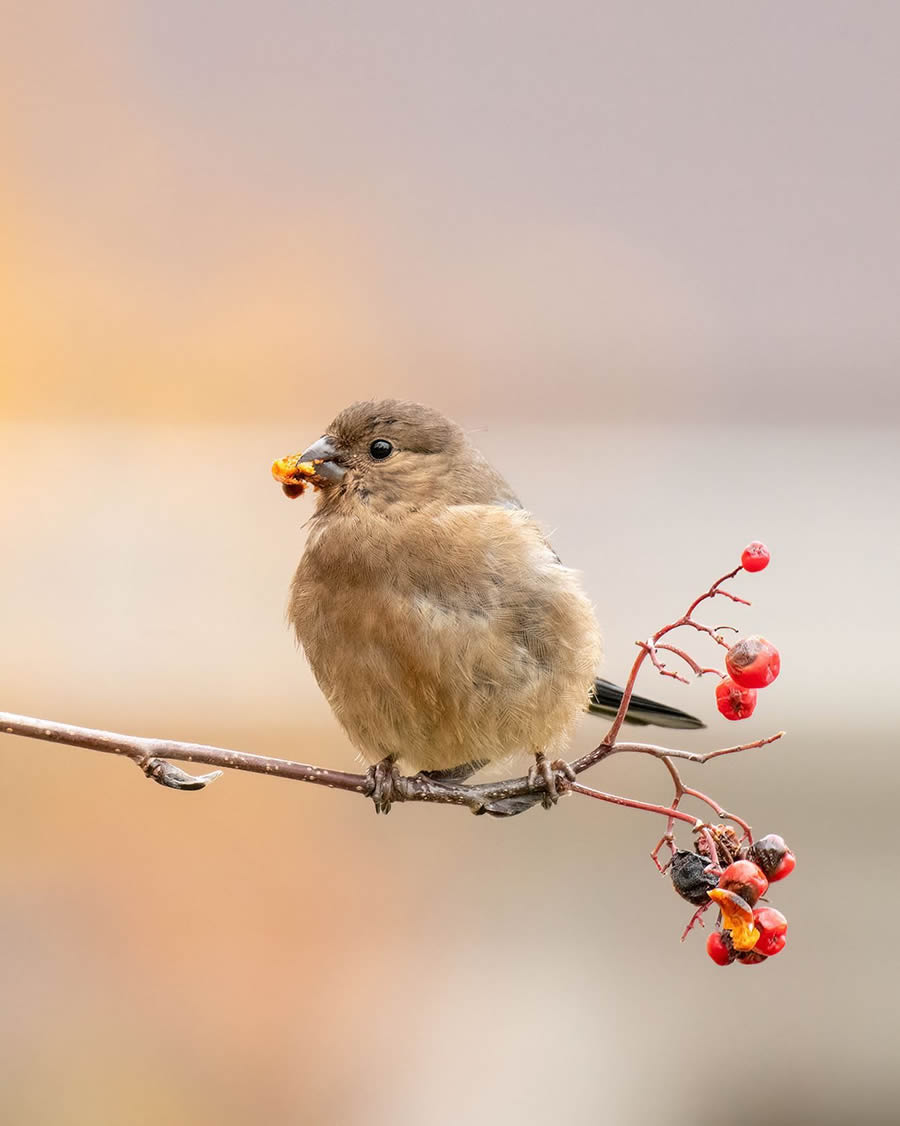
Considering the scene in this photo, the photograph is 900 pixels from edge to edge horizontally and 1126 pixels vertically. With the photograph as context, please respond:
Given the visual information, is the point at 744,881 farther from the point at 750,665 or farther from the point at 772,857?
the point at 750,665

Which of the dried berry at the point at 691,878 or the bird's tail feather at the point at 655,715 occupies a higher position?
the bird's tail feather at the point at 655,715

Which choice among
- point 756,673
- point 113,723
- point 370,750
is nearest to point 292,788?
point 113,723

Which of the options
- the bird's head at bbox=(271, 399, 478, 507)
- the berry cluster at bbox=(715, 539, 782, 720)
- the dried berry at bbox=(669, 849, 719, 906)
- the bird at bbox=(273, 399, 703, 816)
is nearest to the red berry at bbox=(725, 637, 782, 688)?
the berry cluster at bbox=(715, 539, 782, 720)

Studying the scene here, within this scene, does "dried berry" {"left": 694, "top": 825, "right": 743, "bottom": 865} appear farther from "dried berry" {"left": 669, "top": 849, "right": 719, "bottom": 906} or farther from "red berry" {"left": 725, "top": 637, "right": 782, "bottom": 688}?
"red berry" {"left": 725, "top": 637, "right": 782, "bottom": 688}

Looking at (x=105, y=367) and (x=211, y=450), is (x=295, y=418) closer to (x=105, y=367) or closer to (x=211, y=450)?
(x=211, y=450)

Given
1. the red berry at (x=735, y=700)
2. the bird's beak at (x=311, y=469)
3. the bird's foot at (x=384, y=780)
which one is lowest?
the bird's foot at (x=384, y=780)

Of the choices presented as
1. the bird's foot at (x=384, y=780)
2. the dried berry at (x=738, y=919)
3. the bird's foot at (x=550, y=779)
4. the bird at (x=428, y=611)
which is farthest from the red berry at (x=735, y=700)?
the bird's foot at (x=384, y=780)

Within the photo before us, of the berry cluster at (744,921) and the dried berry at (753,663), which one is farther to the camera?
the dried berry at (753,663)

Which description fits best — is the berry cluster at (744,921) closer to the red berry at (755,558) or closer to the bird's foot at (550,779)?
the red berry at (755,558)
